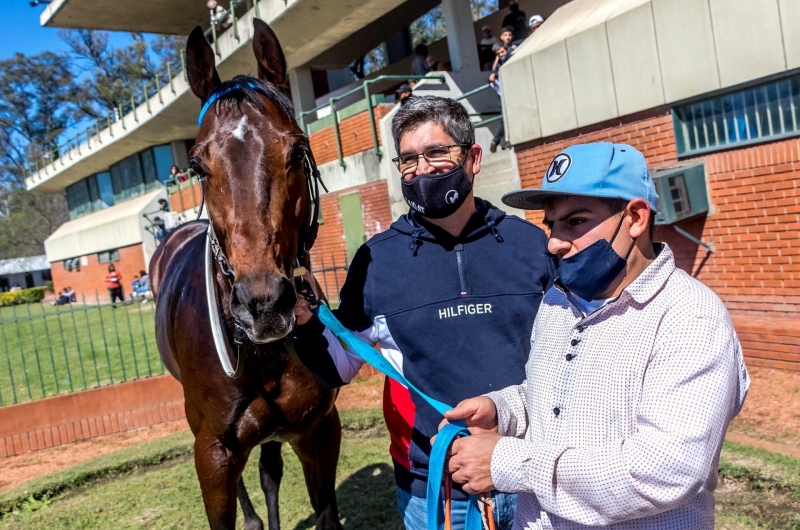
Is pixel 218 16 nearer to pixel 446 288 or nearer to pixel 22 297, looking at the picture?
pixel 446 288

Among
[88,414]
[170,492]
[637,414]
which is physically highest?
[637,414]

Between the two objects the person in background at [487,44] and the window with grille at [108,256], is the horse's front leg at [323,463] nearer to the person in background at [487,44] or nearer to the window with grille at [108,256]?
the person in background at [487,44]

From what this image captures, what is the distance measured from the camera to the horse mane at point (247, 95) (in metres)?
2.43

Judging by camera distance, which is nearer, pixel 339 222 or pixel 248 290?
pixel 248 290

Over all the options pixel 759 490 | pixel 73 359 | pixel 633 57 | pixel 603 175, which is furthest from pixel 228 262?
pixel 73 359

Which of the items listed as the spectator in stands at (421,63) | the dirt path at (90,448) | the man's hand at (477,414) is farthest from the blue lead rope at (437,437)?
the spectator in stands at (421,63)

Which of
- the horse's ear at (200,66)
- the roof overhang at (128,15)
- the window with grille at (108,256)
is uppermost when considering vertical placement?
the roof overhang at (128,15)

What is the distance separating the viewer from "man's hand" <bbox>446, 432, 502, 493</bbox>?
1.55 meters

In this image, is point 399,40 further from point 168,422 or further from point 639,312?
point 639,312

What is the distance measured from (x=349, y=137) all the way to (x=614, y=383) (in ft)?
43.9

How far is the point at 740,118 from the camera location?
6.63 meters

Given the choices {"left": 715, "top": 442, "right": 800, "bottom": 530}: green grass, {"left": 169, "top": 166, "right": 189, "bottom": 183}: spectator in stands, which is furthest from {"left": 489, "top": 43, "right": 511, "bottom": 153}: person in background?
{"left": 169, "top": 166, "right": 189, "bottom": 183}: spectator in stands

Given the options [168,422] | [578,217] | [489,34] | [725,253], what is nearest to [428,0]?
[489,34]

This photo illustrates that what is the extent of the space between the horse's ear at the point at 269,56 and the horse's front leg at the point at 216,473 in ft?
5.53
